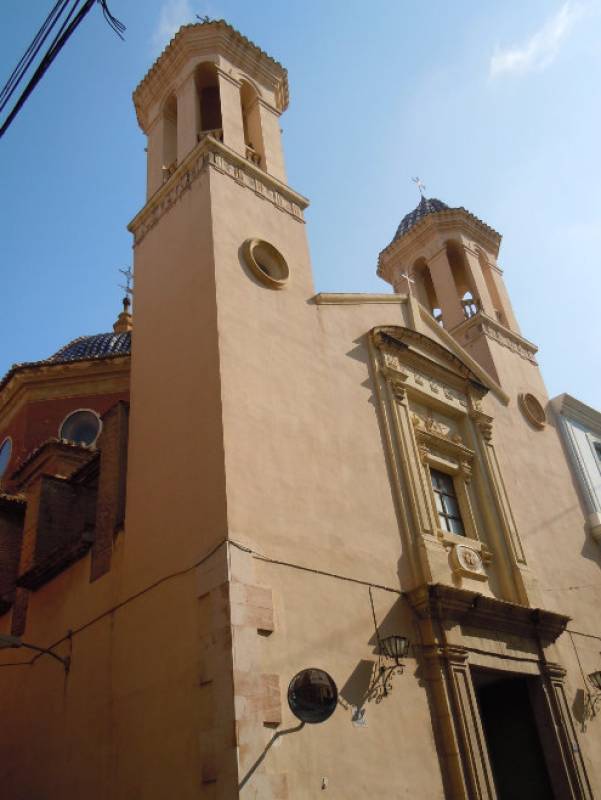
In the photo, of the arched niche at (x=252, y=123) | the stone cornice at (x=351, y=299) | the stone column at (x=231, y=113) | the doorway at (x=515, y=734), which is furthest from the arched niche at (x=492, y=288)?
the doorway at (x=515, y=734)

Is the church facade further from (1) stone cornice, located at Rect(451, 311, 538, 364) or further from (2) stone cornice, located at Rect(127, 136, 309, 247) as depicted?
(1) stone cornice, located at Rect(451, 311, 538, 364)

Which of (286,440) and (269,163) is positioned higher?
(269,163)

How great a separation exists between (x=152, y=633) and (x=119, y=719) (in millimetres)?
1075

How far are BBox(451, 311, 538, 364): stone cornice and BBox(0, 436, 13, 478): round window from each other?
10.7 metres

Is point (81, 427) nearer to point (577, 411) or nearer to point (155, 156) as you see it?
point (155, 156)

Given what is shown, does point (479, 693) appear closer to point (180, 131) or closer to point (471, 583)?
point (471, 583)

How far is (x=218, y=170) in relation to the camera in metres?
12.6

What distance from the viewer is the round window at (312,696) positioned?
7.68 meters

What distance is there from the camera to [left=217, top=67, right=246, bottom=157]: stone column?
13.7 m

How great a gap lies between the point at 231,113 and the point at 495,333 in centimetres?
786

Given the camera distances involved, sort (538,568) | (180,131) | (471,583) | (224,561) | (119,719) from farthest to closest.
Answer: (180,131) → (538,568) → (471,583) → (119,719) → (224,561)

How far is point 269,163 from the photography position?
46.8ft

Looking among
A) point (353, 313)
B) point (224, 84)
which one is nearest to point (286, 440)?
point (353, 313)

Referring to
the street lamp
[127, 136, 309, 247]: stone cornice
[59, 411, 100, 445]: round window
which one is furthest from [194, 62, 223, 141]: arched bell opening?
the street lamp
